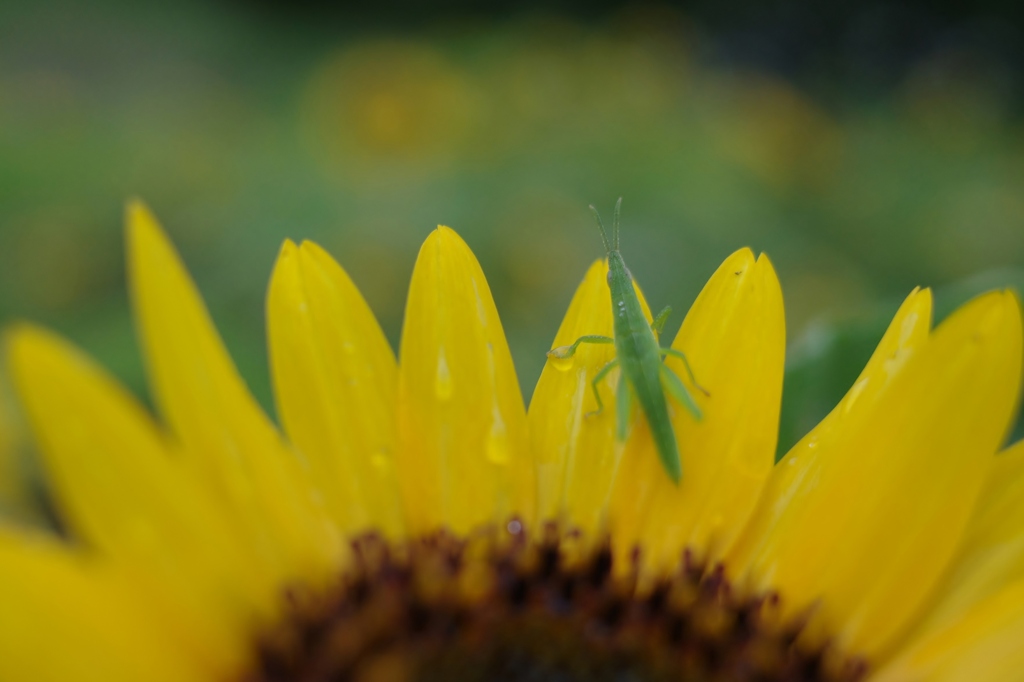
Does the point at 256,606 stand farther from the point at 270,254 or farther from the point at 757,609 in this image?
the point at 270,254

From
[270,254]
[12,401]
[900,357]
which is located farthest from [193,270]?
[900,357]

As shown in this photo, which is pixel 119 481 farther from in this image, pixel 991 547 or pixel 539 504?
pixel 991 547

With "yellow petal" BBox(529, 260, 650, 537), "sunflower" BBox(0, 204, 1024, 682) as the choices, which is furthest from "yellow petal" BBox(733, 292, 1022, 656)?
"yellow petal" BBox(529, 260, 650, 537)

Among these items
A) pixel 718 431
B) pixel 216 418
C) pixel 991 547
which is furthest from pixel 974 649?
pixel 216 418

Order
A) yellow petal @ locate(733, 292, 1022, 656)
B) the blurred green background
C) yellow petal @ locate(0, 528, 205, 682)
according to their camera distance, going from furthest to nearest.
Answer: the blurred green background < yellow petal @ locate(733, 292, 1022, 656) < yellow petal @ locate(0, 528, 205, 682)

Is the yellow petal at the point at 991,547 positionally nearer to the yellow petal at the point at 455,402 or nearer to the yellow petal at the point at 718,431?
the yellow petal at the point at 718,431

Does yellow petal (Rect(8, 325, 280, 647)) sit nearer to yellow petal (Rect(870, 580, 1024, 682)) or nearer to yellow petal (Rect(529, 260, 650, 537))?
yellow petal (Rect(529, 260, 650, 537))

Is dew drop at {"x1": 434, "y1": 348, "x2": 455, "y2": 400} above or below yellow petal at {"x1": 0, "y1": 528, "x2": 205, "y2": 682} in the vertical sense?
above
